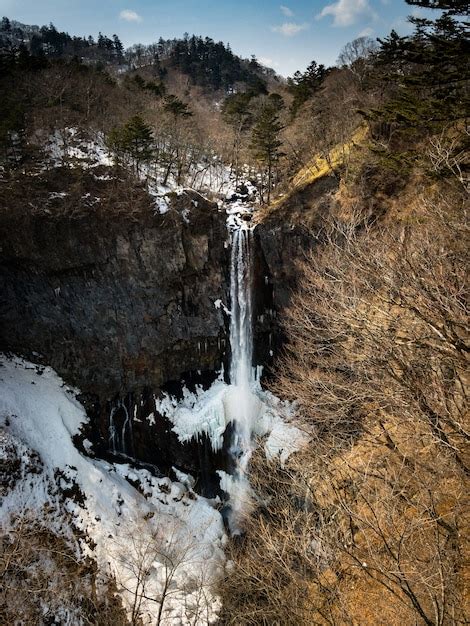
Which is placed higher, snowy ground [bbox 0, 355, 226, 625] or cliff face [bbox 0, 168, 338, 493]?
cliff face [bbox 0, 168, 338, 493]

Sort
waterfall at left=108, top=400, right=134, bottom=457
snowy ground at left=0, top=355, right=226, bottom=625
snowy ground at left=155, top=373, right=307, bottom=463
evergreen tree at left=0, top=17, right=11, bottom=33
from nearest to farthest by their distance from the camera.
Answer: snowy ground at left=0, top=355, right=226, bottom=625
waterfall at left=108, top=400, right=134, bottom=457
snowy ground at left=155, top=373, right=307, bottom=463
evergreen tree at left=0, top=17, right=11, bottom=33

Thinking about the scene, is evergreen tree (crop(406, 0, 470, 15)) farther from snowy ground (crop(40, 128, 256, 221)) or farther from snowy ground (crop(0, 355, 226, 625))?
snowy ground (crop(0, 355, 226, 625))

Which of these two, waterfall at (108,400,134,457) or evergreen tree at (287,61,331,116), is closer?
waterfall at (108,400,134,457)

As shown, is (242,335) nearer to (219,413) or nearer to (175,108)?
(219,413)

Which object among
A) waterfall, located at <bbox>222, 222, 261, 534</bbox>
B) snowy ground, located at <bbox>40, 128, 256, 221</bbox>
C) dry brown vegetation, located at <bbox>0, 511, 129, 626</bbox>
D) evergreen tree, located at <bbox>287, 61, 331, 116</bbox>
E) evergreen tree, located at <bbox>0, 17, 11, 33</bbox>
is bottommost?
dry brown vegetation, located at <bbox>0, 511, 129, 626</bbox>

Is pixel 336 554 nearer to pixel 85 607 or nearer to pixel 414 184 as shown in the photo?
pixel 85 607

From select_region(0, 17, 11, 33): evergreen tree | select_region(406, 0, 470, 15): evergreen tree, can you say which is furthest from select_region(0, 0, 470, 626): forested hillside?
select_region(0, 17, 11, 33): evergreen tree

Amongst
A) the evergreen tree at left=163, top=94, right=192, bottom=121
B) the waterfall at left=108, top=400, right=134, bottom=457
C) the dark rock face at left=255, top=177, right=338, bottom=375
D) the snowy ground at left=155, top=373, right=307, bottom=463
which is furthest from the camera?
the evergreen tree at left=163, top=94, right=192, bottom=121
